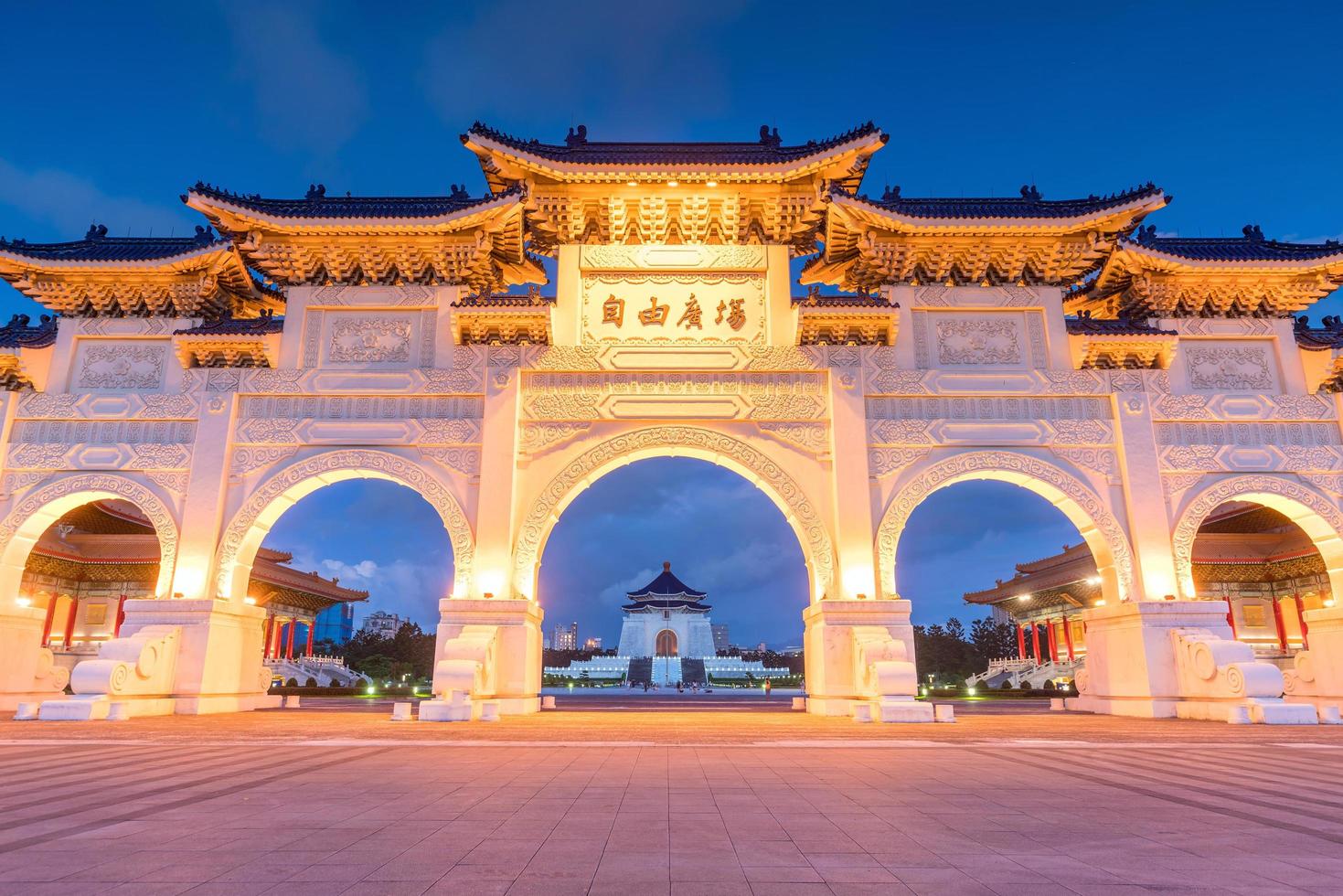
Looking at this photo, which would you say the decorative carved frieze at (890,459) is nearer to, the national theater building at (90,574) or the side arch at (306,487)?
the side arch at (306,487)

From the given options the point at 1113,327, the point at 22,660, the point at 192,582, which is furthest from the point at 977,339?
the point at 22,660

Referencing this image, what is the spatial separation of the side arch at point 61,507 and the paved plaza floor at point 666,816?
5.25 meters

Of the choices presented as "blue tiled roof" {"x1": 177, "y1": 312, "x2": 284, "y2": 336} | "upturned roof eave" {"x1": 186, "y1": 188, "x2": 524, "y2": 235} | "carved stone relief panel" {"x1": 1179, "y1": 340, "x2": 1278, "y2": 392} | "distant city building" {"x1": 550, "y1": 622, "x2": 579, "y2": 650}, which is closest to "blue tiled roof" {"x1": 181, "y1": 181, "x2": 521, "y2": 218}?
"upturned roof eave" {"x1": 186, "y1": 188, "x2": 524, "y2": 235}

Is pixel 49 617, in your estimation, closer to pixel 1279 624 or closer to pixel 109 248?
pixel 109 248

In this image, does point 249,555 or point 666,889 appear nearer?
point 666,889

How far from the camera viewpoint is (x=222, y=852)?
9.94 feet

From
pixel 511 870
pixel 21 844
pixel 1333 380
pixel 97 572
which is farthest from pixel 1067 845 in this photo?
pixel 97 572

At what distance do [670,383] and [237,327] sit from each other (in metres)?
6.93

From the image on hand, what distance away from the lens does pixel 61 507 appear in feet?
40.8

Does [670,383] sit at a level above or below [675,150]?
below

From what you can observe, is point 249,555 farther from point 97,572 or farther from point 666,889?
point 97,572

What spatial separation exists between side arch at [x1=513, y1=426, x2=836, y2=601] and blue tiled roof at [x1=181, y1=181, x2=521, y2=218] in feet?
14.1

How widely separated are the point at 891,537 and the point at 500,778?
26.7 feet

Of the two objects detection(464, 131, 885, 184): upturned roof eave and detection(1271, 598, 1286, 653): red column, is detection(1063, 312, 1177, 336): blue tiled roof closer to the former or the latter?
detection(464, 131, 885, 184): upturned roof eave
